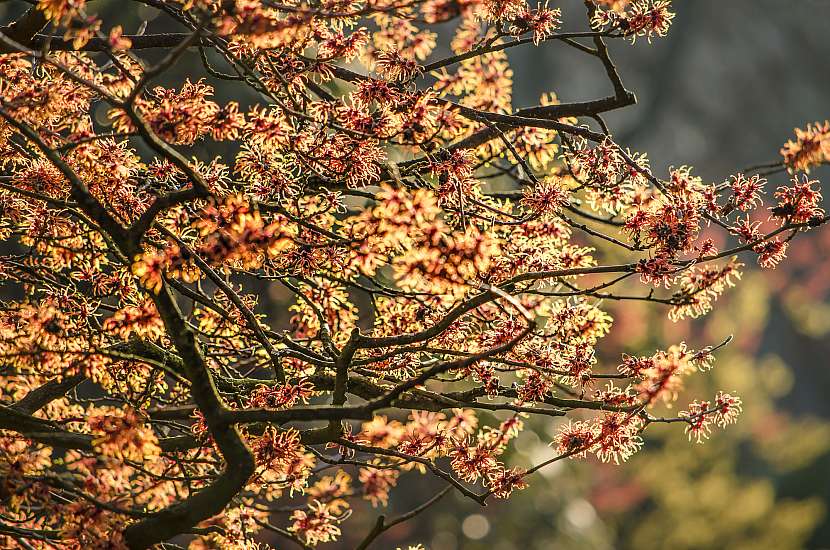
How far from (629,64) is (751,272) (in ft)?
48.9

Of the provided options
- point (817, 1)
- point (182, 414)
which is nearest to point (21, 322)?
point (182, 414)

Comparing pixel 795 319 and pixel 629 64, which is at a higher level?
pixel 629 64

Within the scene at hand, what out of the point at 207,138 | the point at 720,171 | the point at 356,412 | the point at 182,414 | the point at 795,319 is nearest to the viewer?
the point at 356,412

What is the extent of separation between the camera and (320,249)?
14.6 ft

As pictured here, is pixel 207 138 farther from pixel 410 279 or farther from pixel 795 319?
pixel 795 319

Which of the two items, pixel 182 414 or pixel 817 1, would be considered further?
pixel 817 1

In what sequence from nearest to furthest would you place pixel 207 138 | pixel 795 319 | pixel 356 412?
1. pixel 356 412
2. pixel 207 138
3. pixel 795 319

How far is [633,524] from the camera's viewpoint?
19562 mm

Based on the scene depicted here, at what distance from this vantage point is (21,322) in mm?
4516

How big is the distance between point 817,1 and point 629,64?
447 inches

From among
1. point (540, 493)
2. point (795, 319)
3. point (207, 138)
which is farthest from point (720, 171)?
point (207, 138)

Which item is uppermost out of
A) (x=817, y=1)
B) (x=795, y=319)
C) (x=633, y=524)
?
(x=817, y=1)

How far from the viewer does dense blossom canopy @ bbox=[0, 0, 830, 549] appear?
11.5 feet

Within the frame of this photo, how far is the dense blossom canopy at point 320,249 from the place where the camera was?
352 cm
